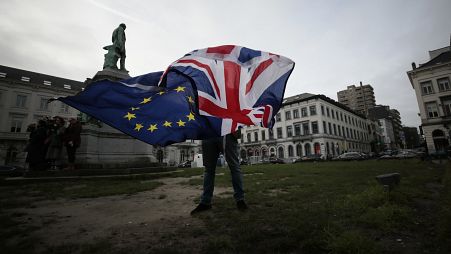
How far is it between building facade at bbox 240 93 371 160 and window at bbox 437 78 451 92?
18.0m

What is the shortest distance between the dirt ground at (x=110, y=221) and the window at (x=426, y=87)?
4809 cm

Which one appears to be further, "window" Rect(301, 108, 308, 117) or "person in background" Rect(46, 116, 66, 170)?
"window" Rect(301, 108, 308, 117)

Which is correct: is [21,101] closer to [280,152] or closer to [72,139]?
[72,139]

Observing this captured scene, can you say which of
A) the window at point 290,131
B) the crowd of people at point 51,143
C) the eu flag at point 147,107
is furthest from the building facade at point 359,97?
the eu flag at point 147,107

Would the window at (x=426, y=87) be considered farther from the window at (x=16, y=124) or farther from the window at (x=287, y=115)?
the window at (x=16, y=124)

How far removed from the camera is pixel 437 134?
35.6 meters

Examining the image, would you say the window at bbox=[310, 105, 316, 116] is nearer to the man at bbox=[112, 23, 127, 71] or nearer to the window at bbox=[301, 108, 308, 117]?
the window at bbox=[301, 108, 308, 117]

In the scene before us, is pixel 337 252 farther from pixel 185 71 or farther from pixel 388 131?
pixel 388 131

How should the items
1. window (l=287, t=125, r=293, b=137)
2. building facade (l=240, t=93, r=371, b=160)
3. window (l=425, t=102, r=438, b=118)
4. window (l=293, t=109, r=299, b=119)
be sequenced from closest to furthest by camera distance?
window (l=425, t=102, r=438, b=118) → building facade (l=240, t=93, r=371, b=160) → window (l=293, t=109, r=299, b=119) → window (l=287, t=125, r=293, b=137)

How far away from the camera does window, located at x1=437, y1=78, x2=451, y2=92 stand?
3572 centimetres

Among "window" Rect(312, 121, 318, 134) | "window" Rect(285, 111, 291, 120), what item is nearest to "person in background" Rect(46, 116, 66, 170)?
"window" Rect(312, 121, 318, 134)

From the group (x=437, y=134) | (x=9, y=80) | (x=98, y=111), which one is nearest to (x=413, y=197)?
A: (x=98, y=111)

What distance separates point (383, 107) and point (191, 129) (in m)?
114

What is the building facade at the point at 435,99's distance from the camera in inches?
1382
